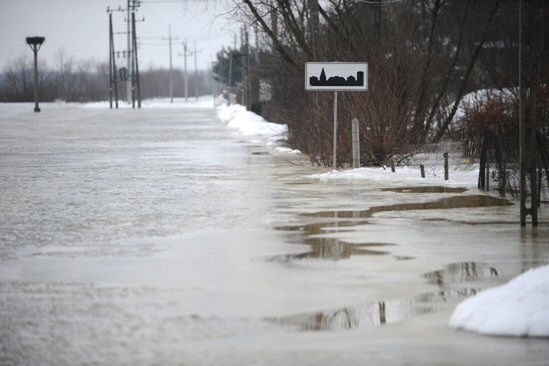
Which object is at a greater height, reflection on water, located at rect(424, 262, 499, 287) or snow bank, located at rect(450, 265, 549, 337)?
snow bank, located at rect(450, 265, 549, 337)

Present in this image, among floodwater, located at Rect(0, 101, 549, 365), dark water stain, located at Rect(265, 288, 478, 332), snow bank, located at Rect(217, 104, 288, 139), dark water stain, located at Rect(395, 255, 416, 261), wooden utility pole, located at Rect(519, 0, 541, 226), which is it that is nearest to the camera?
floodwater, located at Rect(0, 101, 549, 365)

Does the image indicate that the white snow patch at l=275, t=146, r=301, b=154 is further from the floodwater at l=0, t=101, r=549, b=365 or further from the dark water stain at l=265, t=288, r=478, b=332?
the dark water stain at l=265, t=288, r=478, b=332

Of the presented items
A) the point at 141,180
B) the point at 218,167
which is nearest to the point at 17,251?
the point at 141,180

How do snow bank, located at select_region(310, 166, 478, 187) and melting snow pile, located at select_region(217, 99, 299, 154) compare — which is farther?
melting snow pile, located at select_region(217, 99, 299, 154)

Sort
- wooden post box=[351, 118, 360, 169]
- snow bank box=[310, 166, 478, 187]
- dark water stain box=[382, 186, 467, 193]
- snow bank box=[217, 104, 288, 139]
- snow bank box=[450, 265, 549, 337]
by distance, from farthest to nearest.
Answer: snow bank box=[217, 104, 288, 139] < wooden post box=[351, 118, 360, 169] < snow bank box=[310, 166, 478, 187] < dark water stain box=[382, 186, 467, 193] < snow bank box=[450, 265, 549, 337]

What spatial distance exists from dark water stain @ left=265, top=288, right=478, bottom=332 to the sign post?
14.0 m

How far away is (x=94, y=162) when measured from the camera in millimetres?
28562

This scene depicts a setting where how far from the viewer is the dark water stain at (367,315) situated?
27.1ft

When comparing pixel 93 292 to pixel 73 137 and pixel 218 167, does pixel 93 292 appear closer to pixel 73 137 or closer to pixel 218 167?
pixel 218 167

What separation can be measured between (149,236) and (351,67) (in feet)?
34.2

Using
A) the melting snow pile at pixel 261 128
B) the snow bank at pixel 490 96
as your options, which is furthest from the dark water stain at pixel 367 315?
the melting snow pile at pixel 261 128

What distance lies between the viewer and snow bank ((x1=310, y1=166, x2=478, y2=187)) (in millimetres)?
21297

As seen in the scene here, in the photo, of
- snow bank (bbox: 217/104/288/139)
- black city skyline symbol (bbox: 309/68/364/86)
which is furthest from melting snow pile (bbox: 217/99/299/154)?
black city skyline symbol (bbox: 309/68/364/86)

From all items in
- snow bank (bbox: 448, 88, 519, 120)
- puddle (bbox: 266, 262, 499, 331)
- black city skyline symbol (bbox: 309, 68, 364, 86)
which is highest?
black city skyline symbol (bbox: 309, 68, 364, 86)
